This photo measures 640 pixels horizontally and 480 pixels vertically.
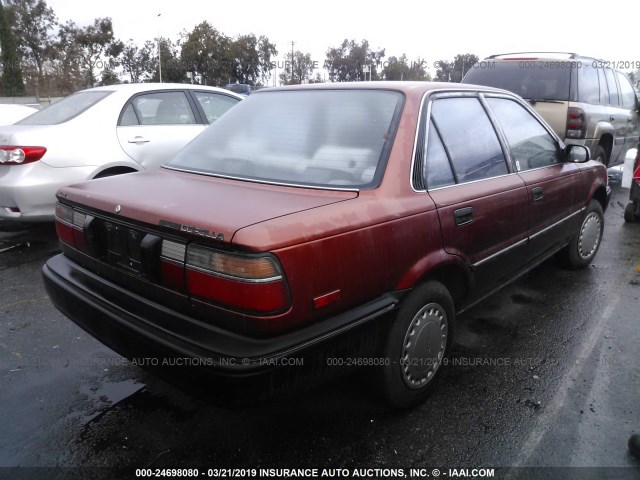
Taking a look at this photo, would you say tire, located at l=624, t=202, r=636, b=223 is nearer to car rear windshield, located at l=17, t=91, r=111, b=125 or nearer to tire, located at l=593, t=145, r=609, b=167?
tire, located at l=593, t=145, r=609, b=167

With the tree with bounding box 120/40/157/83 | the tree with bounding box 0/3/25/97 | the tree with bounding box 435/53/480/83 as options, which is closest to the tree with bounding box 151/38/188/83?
the tree with bounding box 120/40/157/83

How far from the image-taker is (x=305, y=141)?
2.57 m

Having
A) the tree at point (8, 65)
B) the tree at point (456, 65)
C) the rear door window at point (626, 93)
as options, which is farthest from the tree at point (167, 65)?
the rear door window at point (626, 93)

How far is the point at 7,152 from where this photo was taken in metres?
4.49

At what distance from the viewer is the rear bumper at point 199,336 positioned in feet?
5.95

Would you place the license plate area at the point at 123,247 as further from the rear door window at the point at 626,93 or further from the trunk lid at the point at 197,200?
the rear door window at the point at 626,93

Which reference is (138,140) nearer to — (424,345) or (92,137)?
(92,137)

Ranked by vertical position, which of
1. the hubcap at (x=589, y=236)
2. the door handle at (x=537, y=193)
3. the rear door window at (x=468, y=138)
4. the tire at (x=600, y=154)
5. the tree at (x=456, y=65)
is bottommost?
the hubcap at (x=589, y=236)

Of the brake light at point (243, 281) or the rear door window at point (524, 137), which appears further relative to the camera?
the rear door window at point (524, 137)

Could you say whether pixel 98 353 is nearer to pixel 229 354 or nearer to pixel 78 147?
pixel 229 354

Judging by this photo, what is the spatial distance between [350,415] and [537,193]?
1957 millimetres

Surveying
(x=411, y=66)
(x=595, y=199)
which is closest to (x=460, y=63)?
(x=411, y=66)

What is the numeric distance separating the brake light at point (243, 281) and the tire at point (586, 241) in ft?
11.2

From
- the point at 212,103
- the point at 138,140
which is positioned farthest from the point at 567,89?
the point at 138,140
